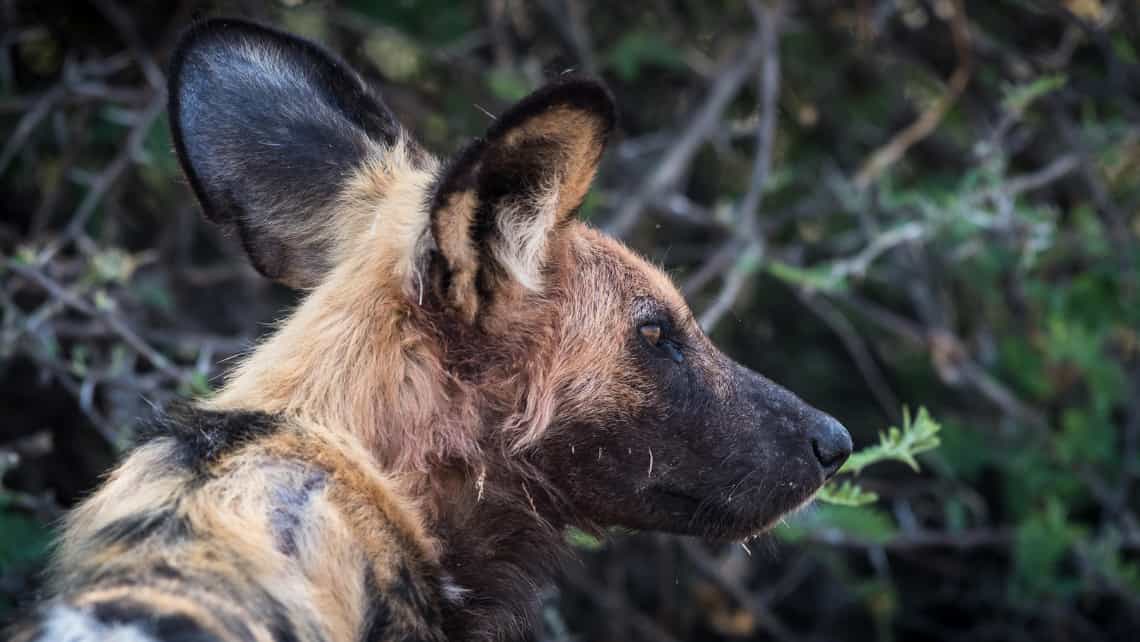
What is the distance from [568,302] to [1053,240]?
3280 mm

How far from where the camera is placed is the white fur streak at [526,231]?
110 inches

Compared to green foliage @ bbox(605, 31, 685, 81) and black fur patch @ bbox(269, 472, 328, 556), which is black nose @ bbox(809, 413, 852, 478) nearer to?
black fur patch @ bbox(269, 472, 328, 556)

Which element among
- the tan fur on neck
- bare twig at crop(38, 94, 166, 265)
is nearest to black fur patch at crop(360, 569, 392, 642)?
the tan fur on neck

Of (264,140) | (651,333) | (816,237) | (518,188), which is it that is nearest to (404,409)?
(518,188)

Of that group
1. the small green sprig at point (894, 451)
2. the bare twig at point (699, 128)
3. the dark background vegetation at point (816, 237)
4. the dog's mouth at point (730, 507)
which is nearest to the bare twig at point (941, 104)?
the dark background vegetation at point (816, 237)

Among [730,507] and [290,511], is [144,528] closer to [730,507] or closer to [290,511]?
[290,511]

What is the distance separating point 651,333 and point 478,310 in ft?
1.58

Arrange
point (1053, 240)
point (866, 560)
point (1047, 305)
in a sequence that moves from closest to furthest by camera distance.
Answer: point (1053, 240), point (1047, 305), point (866, 560)

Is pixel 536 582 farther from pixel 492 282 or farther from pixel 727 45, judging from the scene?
pixel 727 45

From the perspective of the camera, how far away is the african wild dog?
8.23 ft

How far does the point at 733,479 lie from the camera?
3.19 meters

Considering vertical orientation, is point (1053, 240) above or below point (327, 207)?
below

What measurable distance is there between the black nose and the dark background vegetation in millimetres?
1349

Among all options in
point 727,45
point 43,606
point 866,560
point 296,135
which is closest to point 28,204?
point 296,135
